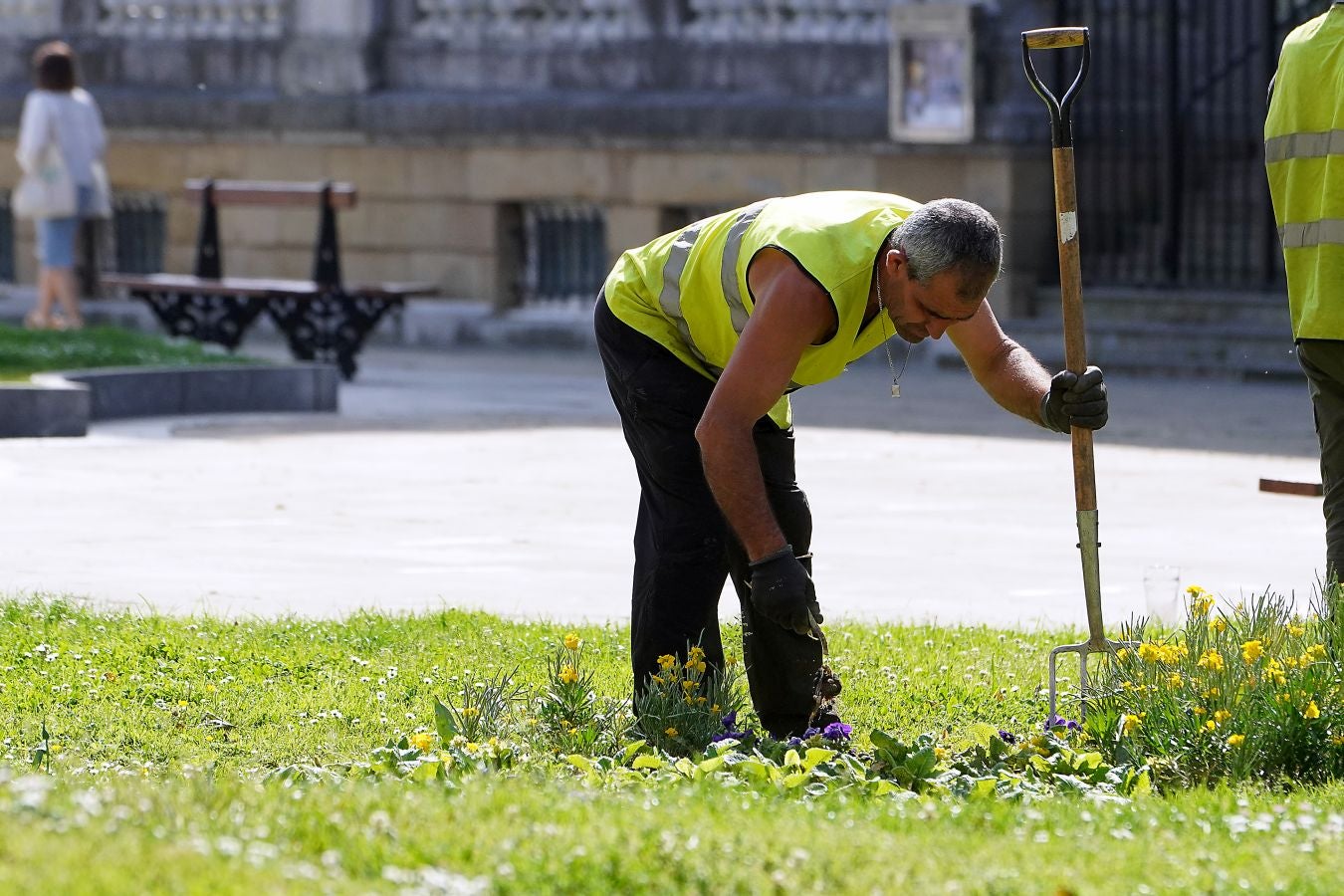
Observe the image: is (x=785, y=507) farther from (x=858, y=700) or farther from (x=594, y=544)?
(x=594, y=544)

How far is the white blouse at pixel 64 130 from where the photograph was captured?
54.8ft

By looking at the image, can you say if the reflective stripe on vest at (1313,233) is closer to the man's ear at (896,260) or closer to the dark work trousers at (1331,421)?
the dark work trousers at (1331,421)

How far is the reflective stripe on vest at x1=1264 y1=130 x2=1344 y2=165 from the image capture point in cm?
610

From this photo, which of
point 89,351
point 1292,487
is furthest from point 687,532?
→ point 89,351

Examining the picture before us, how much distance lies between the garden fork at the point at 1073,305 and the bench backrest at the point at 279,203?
10.7 meters

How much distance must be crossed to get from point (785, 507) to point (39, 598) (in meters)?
2.74

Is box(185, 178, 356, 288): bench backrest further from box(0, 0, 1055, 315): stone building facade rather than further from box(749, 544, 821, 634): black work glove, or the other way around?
box(749, 544, 821, 634): black work glove

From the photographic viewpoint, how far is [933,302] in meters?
5.13

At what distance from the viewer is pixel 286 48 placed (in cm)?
2038

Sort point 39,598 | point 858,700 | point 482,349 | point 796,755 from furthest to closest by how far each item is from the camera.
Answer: point 482,349
point 39,598
point 858,700
point 796,755

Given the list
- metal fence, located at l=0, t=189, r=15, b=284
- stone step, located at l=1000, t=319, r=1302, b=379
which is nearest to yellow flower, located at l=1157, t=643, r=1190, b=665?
stone step, located at l=1000, t=319, r=1302, b=379

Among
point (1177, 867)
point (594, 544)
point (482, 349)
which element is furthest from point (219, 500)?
point (482, 349)

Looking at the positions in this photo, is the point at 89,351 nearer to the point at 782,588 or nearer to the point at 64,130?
the point at 64,130

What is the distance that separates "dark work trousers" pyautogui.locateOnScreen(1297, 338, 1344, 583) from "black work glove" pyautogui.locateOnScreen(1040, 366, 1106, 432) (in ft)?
2.95
